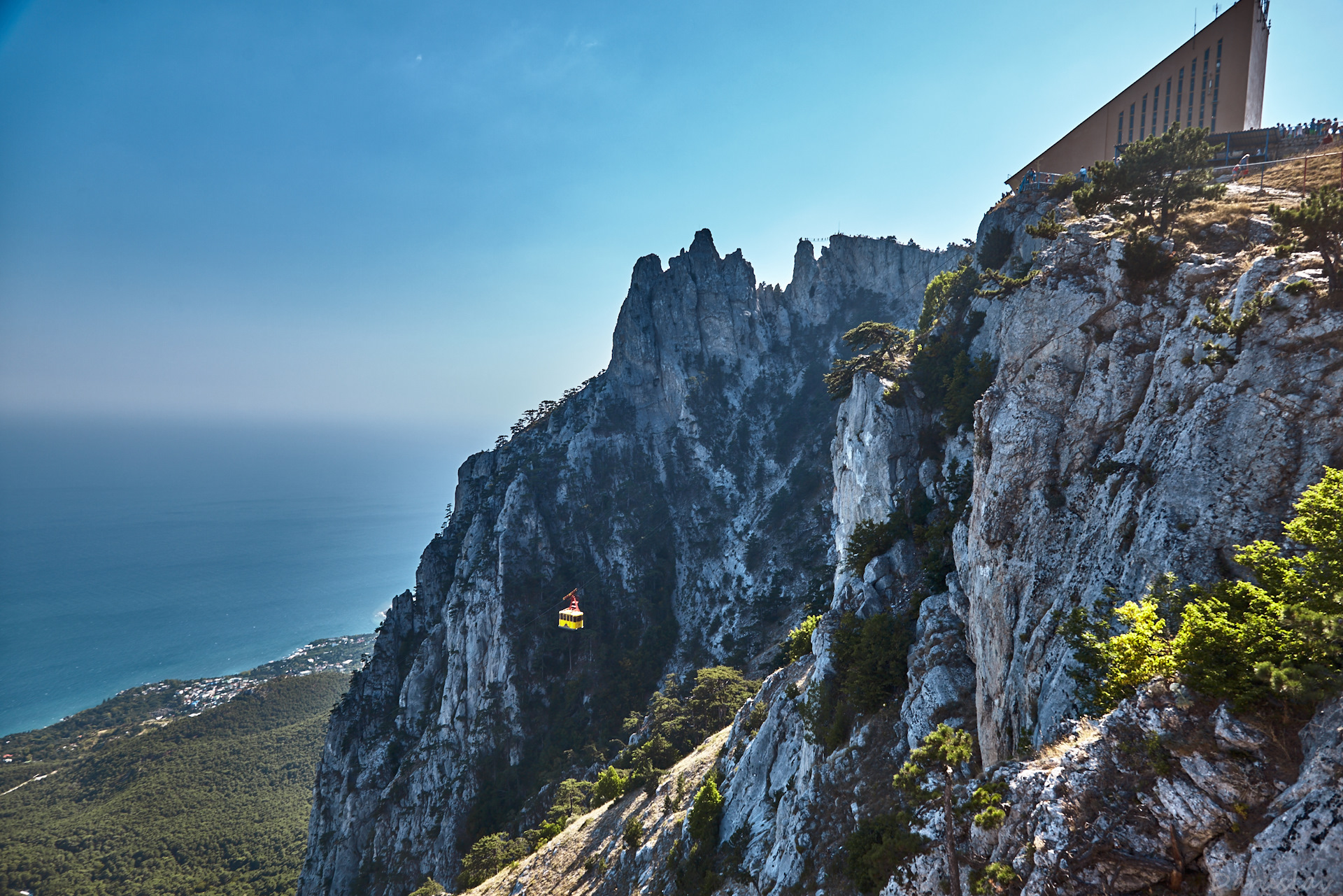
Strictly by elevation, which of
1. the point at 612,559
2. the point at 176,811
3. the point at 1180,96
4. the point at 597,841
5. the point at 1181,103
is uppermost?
the point at 1180,96

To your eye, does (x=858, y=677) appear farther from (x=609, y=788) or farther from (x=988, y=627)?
(x=609, y=788)

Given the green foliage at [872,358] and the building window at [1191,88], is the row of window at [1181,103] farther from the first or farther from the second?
the green foliage at [872,358]

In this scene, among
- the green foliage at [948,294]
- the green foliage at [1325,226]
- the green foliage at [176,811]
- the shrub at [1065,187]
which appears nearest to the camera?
the green foliage at [1325,226]

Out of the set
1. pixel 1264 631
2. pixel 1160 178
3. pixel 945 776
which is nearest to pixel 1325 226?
pixel 1160 178

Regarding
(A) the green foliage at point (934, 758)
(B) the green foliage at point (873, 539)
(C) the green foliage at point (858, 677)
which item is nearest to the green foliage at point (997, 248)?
(B) the green foliage at point (873, 539)

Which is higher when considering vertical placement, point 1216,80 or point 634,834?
point 1216,80

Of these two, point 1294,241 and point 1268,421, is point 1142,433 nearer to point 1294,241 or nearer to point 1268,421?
point 1268,421
